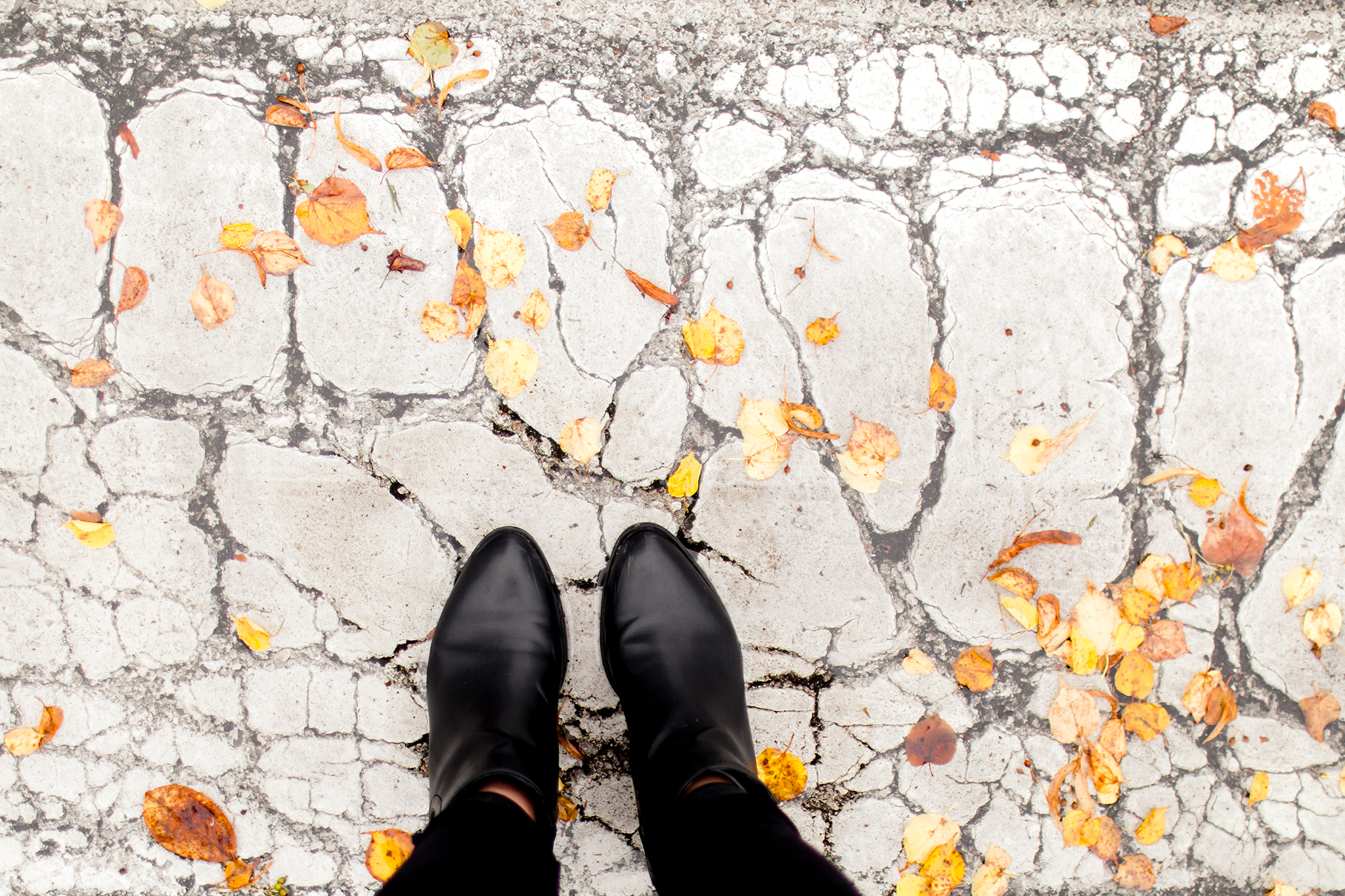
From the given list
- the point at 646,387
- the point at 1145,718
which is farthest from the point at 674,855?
the point at 1145,718

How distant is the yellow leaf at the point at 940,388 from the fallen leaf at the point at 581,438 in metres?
0.75

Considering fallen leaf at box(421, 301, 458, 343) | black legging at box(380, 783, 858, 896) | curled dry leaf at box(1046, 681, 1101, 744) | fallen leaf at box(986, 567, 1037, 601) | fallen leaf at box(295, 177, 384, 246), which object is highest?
fallen leaf at box(295, 177, 384, 246)

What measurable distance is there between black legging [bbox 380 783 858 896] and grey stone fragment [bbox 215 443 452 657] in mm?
485

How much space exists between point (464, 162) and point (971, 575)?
4.82 ft

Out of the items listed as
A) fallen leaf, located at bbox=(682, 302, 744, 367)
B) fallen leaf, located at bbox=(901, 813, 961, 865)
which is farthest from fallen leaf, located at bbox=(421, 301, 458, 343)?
fallen leaf, located at bbox=(901, 813, 961, 865)

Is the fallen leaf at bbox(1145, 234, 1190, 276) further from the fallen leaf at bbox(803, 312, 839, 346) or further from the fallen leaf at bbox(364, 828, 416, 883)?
the fallen leaf at bbox(364, 828, 416, 883)

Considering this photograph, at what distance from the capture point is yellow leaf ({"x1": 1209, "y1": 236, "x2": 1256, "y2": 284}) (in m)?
1.57

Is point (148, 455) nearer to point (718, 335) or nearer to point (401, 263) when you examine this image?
point (401, 263)

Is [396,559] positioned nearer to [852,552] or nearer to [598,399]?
[598,399]

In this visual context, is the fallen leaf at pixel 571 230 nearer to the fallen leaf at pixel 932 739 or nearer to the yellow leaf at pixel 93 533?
the yellow leaf at pixel 93 533

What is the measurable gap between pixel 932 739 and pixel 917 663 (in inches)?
7.1

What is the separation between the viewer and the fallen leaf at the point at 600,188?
60.5 inches

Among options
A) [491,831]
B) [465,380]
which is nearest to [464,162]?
[465,380]

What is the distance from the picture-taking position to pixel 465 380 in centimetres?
154
